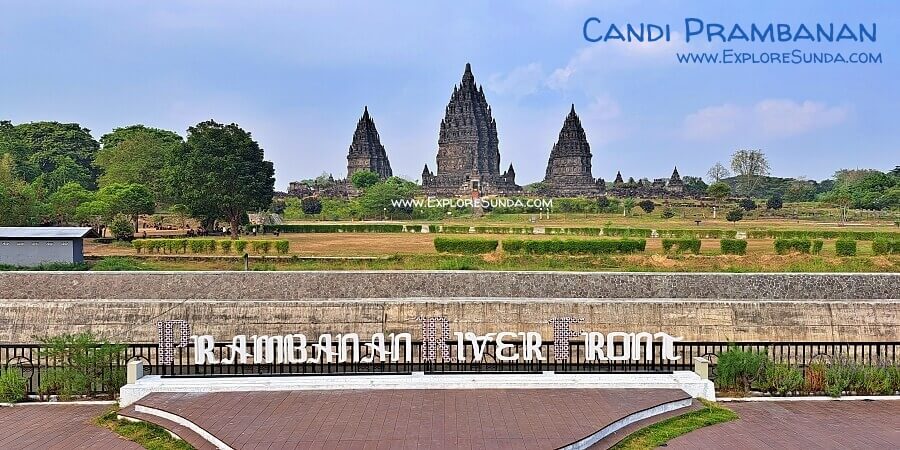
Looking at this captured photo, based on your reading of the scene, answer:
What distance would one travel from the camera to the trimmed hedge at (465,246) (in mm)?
29812

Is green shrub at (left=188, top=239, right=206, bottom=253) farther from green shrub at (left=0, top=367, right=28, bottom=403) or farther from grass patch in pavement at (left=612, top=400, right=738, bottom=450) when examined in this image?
grass patch in pavement at (left=612, top=400, right=738, bottom=450)

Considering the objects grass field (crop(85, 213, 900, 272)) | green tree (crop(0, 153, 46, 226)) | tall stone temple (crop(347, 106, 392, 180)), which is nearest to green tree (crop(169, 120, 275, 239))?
green tree (crop(0, 153, 46, 226))

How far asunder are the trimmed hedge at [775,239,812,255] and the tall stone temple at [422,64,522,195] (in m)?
80.7

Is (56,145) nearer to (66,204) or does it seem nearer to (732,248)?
(66,204)

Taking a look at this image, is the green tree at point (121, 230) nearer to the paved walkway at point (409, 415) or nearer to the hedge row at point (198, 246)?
the hedge row at point (198, 246)

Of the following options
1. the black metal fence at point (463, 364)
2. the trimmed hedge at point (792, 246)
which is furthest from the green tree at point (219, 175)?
the trimmed hedge at point (792, 246)

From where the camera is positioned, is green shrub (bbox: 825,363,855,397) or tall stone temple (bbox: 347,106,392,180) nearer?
green shrub (bbox: 825,363,855,397)

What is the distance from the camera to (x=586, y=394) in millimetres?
10906

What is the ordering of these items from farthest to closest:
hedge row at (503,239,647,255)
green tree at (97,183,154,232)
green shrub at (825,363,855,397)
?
green tree at (97,183,154,232) < hedge row at (503,239,647,255) < green shrub at (825,363,855,397)

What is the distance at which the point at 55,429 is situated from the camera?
989cm

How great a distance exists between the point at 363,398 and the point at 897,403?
8082 mm

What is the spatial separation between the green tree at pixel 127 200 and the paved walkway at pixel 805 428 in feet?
119

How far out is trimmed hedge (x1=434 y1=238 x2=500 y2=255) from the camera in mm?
29812

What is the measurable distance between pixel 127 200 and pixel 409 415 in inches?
1381
